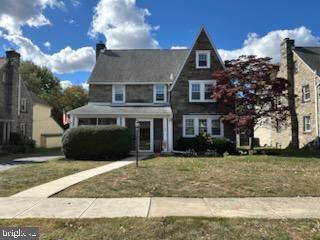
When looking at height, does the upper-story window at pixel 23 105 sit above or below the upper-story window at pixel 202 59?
below

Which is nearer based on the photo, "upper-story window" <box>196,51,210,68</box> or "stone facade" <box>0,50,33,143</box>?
"upper-story window" <box>196,51,210,68</box>

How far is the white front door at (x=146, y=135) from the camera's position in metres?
23.1

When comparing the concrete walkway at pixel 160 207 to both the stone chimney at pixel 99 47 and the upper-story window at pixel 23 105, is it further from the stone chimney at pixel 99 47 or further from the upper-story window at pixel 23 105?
the upper-story window at pixel 23 105

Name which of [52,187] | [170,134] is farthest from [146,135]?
[52,187]

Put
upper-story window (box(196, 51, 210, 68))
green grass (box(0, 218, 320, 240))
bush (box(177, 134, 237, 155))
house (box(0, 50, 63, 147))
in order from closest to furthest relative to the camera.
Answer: green grass (box(0, 218, 320, 240)) → bush (box(177, 134, 237, 155)) → upper-story window (box(196, 51, 210, 68)) → house (box(0, 50, 63, 147))

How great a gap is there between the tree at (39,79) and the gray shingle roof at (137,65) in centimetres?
3107

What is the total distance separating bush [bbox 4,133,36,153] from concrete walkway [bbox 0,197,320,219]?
777 inches

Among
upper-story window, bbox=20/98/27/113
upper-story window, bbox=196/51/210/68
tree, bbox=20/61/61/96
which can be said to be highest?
tree, bbox=20/61/61/96

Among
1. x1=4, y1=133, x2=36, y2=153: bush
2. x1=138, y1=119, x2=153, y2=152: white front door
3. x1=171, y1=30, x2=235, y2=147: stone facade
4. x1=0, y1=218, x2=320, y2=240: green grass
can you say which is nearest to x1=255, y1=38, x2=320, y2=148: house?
x1=171, y1=30, x2=235, y2=147: stone facade

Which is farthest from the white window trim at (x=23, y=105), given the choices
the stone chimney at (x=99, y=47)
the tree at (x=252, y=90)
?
the tree at (x=252, y=90)

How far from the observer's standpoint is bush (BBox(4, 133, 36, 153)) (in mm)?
26203

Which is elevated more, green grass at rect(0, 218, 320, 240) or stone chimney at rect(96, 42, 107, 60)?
stone chimney at rect(96, 42, 107, 60)

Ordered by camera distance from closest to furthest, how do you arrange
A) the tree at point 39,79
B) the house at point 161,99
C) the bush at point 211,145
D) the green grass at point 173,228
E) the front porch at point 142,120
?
the green grass at point 173,228
the bush at point 211,145
the front porch at point 142,120
the house at point 161,99
the tree at point 39,79

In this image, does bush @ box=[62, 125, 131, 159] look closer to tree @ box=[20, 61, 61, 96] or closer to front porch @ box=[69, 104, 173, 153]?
Result: front porch @ box=[69, 104, 173, 153]
